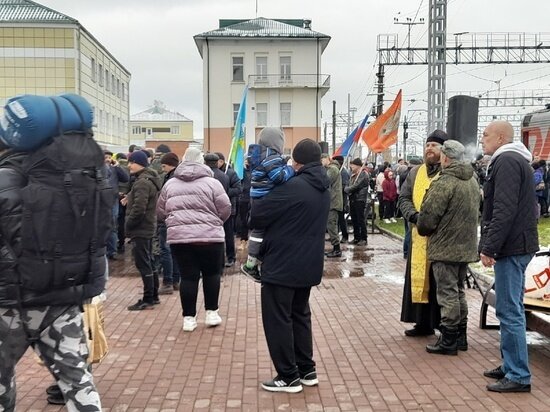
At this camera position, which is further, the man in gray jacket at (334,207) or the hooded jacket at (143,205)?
the man in gray jacket at (334,207)

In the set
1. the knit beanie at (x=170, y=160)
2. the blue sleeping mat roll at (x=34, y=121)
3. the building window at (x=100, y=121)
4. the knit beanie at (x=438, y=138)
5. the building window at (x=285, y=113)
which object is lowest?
the knit beanie at (x=170, y=160)

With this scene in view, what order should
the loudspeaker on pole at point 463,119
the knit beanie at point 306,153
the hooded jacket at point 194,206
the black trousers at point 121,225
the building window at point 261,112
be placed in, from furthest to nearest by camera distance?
1. the building window at point 261,112
2. the black trousers at point 121,225
3. the loudspeaker on pole at point 463,119
4. the hooded jacket at point 194,206
5. the knit beanie at point 306,153

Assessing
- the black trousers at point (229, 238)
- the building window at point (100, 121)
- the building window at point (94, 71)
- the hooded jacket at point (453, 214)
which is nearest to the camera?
the hooded jacket at point (453, 214)

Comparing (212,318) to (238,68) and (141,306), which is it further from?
(238,68)

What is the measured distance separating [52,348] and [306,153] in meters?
2.42

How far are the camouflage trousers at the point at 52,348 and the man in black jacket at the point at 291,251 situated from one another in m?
1.75

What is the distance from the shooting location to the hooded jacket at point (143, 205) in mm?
7461

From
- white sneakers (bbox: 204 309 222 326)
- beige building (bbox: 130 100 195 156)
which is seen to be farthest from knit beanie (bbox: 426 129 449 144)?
beige building (bbox: 130 100 195 156)

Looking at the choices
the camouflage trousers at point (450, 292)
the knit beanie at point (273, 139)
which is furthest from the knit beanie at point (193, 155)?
the camouflage trousers at point (450, 292)

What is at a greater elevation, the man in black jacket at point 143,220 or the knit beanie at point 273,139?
the knit beanie at point 273,139

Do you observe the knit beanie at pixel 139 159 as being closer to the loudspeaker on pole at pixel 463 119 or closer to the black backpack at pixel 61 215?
the black backpack at pixel 61 215

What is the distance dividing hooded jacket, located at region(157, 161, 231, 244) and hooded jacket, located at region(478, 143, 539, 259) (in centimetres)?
290

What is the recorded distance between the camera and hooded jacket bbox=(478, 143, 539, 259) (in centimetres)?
454

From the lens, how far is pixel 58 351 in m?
3.18
